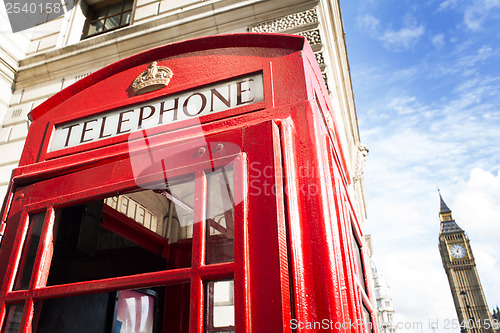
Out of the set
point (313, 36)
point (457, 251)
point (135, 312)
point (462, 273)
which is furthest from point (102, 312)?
point (457, 251)

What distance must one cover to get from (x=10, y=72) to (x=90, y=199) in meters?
3.50

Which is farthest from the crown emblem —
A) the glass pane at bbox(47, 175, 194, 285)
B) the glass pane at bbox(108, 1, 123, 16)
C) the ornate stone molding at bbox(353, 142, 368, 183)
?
the ornate stone molding at bbox(353, 142, 368, 183)

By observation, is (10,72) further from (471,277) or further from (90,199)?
(471,277)

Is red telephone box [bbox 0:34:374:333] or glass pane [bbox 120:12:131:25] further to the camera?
glass pane [bbox 120:12:131:25]

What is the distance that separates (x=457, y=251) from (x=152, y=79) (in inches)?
4597

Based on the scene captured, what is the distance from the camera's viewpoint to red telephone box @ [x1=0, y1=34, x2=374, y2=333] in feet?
3.98

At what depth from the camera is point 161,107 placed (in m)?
1.78

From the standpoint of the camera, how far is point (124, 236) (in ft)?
9.45

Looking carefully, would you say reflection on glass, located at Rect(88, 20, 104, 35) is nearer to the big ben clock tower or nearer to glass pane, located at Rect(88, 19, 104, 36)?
glass pane, located at Rect(88, 19, 104, 36)

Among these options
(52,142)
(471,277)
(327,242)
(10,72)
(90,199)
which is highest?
(471,277)

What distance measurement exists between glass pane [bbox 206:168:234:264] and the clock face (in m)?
116

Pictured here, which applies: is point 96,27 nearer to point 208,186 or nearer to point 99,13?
point 99,13

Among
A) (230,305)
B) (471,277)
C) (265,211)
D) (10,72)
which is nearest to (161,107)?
(265,211)

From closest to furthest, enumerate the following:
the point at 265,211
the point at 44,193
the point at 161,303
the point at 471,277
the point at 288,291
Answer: the point at 288,291
the point at 265,211
the point at 44,193
the point at 161,303
the point at 471,277
